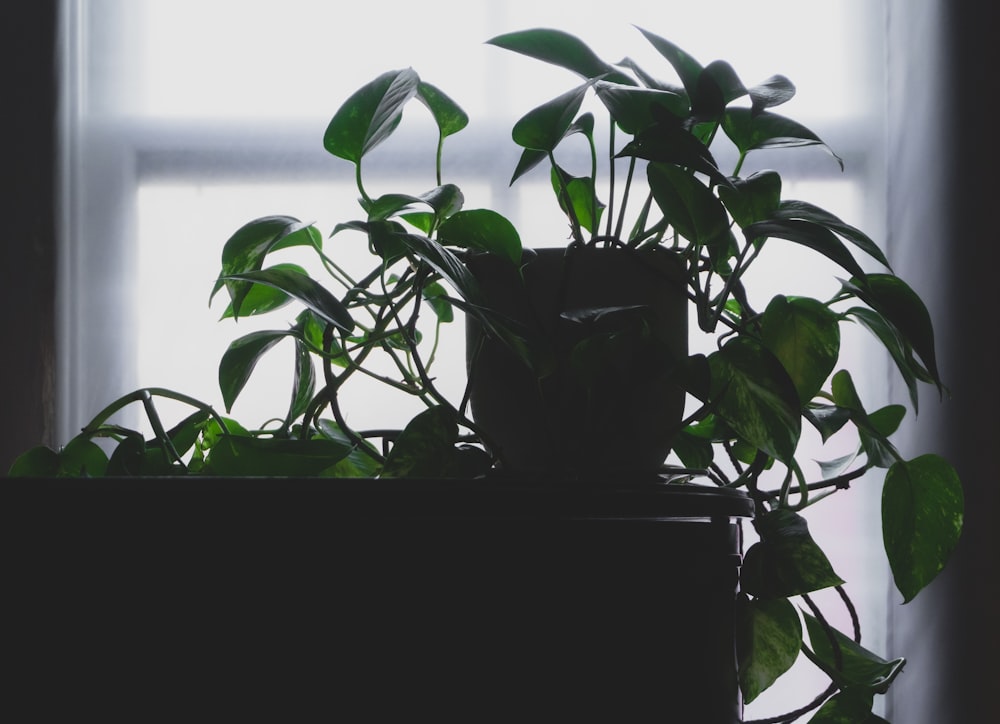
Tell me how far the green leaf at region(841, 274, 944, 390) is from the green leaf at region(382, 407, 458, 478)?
252 mm

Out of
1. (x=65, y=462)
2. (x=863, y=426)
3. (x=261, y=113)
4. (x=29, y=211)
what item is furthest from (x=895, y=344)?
(x=29, y=211)

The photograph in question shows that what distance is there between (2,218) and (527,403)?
39.2 inches

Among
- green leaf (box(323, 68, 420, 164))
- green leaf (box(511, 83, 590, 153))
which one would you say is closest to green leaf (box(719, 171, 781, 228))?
green leaf (box(511, 83, 590, 153))

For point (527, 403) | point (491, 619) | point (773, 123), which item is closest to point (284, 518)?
point (491, 619)

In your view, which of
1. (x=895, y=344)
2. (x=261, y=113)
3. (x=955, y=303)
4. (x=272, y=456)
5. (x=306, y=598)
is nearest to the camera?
(x=306, y=598)

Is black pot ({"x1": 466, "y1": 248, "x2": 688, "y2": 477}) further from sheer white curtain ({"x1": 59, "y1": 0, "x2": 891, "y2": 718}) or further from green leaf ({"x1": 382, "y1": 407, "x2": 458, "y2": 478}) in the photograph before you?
sheer white curtain ({"x1": 59, "y1": 0, "x2": 891, "y2": 718})

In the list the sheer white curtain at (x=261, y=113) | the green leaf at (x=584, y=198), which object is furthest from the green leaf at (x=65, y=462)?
the sheer white curtain at (x=261, y=113)

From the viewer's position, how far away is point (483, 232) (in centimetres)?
50

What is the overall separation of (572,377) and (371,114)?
216mm

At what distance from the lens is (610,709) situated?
398 millimetres

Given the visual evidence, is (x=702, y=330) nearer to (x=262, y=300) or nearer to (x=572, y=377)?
(x=572, y=377)

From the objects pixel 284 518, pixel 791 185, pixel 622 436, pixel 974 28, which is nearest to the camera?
pixel 284 518

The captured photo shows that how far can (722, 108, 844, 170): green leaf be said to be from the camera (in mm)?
516

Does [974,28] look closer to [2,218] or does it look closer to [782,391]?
[782,391]
